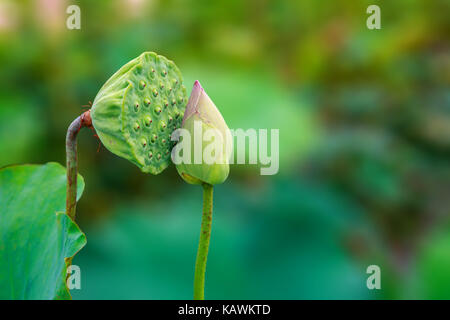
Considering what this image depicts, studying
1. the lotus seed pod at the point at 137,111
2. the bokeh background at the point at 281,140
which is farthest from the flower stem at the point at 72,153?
the bokeh background at the point at 281,140

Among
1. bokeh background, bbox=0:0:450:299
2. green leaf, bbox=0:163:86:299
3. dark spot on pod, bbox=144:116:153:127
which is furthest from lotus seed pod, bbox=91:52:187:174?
bokeh background, bbox=0:0:450:299

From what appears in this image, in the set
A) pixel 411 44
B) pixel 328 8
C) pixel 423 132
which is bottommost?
pixel 423 132

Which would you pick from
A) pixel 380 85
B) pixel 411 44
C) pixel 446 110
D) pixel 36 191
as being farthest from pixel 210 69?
pixel 36 191

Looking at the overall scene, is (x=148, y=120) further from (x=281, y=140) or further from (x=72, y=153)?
(x=281, y=140)

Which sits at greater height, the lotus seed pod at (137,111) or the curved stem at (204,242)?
the lotus seed pod at (137,111)

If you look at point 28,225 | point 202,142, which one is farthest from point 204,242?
point 28,225

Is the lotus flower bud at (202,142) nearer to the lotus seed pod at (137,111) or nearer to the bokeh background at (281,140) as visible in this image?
the lotus seed pod at (137,111)
